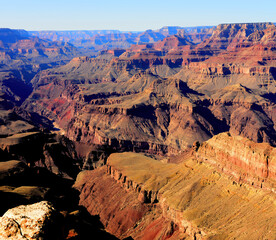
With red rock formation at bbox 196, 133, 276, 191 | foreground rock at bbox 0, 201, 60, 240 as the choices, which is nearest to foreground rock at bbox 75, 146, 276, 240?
red rock formation at bbox 196, 133, 276, 191

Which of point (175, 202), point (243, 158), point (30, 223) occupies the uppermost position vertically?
point (30, 223)

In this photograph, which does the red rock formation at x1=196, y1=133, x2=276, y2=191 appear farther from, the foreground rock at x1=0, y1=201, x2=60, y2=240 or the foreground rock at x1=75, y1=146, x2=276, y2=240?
the foreground rock at x1=0, y1=201, x2=60, y2=240

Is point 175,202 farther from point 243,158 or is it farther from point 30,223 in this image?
point 30,223

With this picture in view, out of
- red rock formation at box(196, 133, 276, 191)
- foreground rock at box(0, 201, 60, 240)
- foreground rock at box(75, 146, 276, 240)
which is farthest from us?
red rock formation at box(196, 133, 276, 191)

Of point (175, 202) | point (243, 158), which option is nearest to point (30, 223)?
point (175, 202)

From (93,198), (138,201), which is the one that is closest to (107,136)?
(93,198)

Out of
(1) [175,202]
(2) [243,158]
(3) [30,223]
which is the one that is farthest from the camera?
(1) [175,202]

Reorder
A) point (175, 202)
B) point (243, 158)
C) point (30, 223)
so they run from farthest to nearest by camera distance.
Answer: point (175, 202) → point (243, 158) → point (30, 223)

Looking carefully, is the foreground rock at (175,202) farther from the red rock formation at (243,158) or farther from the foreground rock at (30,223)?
the foreground rock at (30,223)

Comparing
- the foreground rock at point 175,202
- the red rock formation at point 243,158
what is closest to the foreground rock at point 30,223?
the foreground rock at point 175,202

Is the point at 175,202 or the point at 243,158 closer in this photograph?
the point at 243,158
